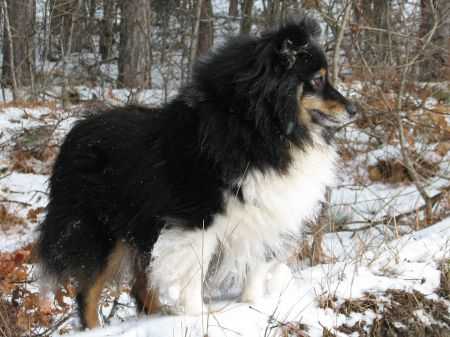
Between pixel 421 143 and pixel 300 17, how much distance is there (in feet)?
16.4

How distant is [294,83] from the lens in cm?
333

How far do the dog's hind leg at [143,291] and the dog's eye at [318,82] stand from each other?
1412 mm

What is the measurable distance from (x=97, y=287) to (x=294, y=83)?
71.5 inches

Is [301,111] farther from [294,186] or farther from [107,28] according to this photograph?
[107,28]

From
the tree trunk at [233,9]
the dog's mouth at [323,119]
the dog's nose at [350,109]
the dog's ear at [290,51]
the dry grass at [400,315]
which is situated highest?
the dog's ear at [290,51]

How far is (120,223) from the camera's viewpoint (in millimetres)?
3691

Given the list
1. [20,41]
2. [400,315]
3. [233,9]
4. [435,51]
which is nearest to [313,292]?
[400,315]

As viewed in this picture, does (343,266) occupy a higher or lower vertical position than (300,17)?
lower

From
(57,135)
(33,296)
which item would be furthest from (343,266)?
(57,135)

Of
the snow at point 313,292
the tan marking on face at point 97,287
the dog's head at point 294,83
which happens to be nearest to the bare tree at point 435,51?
the snow at point 313,292

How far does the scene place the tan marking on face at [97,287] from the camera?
12.8ft

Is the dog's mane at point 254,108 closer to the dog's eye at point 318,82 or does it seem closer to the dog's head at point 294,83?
the dog's head at point 294,83

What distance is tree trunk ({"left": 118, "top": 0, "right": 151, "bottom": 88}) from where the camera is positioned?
38.8 ft

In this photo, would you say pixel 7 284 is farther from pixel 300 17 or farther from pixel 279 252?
pixel 300 17
